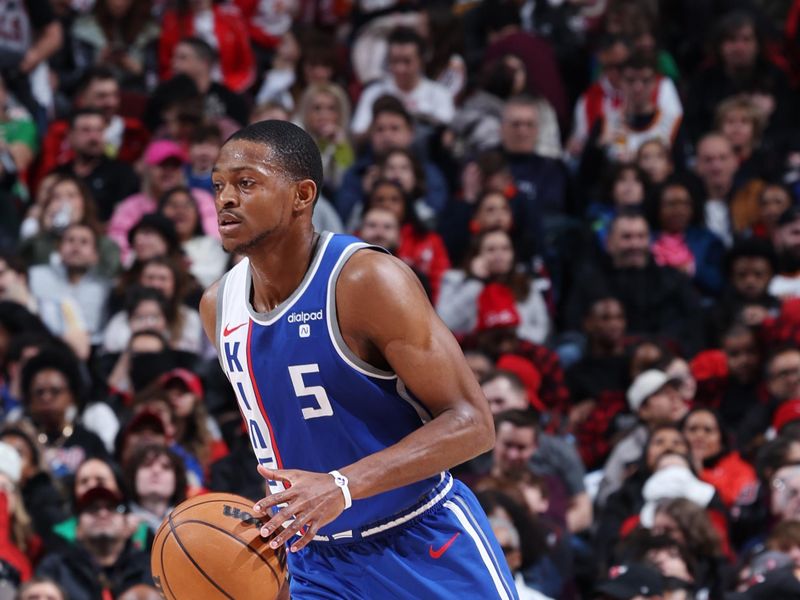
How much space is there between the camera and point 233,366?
4.81m

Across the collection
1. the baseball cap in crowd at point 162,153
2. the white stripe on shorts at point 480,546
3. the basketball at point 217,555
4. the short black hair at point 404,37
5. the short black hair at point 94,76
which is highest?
the basketball at point 217,555

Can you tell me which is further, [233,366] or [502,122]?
[502,122]

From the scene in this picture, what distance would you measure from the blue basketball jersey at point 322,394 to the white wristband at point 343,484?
Answer: 1.18 ft

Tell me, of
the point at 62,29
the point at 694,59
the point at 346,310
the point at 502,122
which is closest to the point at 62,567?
the point at 346,310

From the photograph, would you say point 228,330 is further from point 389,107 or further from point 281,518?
point 389,107

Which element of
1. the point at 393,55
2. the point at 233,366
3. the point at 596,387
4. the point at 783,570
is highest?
the point at 233,366

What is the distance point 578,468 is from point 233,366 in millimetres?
4628

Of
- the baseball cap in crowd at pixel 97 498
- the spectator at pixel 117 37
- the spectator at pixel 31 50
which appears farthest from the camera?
the spectator at pixel 117 37

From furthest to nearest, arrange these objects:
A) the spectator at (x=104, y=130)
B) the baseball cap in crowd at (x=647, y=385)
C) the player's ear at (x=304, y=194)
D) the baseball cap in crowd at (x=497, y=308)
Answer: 1. the spectator at (x=104, y=130)
2. the baseball cap in crowd at (x=497, y=308)
3. the baseball cap in crowd at (x=647, y=385)
4. the player's ear at (x=304, y=194)

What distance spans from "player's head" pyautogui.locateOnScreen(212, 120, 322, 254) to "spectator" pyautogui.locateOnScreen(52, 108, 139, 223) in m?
7.16

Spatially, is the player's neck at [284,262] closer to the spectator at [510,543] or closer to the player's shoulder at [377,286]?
the player's shoulder at [377,286]

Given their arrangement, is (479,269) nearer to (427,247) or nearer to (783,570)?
(427,247)

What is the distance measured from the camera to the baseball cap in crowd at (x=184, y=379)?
30.3 feet

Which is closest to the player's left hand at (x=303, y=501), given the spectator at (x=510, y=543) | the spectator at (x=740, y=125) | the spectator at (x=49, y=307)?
the spectator at (x=510, y=543)
